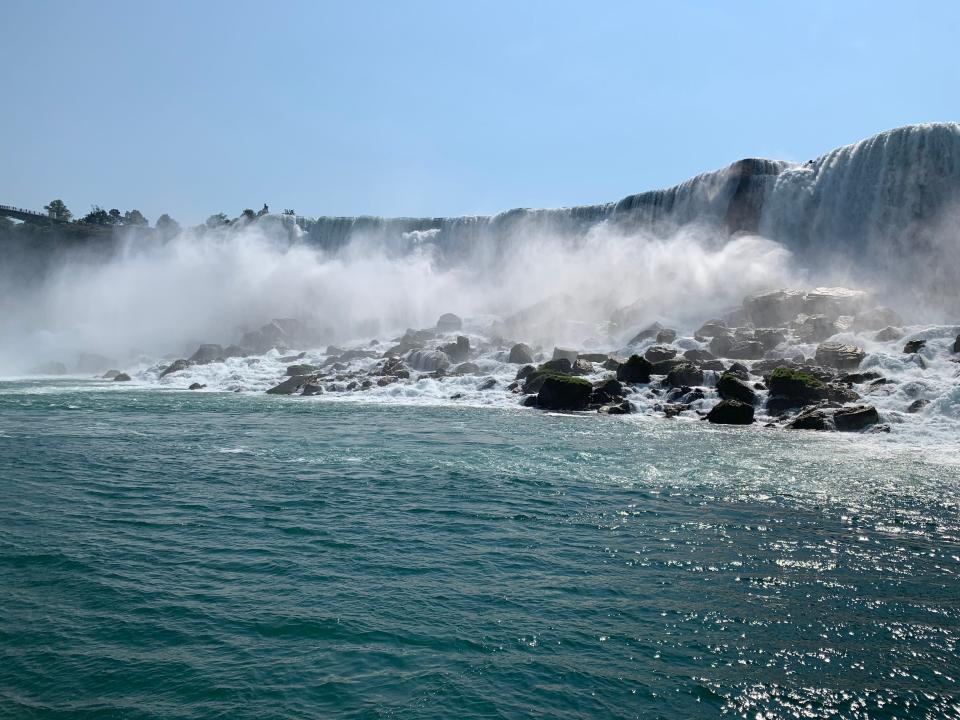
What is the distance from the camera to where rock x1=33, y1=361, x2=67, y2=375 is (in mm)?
43844

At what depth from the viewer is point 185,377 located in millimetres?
36969

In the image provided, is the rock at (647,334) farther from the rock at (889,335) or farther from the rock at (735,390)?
the rock at (735,390)

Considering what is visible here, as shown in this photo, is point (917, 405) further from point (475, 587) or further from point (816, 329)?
point (475, 587)

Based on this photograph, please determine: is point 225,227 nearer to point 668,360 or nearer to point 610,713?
point 668,360

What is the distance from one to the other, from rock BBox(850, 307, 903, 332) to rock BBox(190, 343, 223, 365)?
33291mm

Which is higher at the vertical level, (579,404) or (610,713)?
(610,713)

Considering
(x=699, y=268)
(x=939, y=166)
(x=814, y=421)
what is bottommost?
(x=814, y=421)

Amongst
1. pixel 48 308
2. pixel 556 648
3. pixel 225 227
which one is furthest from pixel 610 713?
pixel 48 308

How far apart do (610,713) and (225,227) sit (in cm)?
6303

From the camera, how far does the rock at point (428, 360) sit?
33.7 metres

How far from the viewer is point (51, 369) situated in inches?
1729

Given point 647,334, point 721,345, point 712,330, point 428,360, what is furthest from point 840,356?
point 428,360

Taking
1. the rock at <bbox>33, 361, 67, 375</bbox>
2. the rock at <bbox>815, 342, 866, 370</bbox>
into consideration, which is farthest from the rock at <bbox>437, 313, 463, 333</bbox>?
the rock at <bbox>33, 361, 67, 375</bbox>

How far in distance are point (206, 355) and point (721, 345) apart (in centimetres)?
2861
